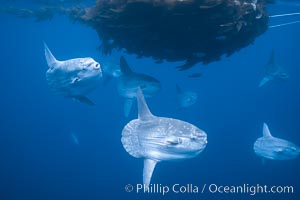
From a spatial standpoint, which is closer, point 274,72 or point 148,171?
point 148,171

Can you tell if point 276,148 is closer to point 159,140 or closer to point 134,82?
point 134,82

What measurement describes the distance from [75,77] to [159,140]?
255 cm

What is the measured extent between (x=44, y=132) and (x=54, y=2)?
1090 inches

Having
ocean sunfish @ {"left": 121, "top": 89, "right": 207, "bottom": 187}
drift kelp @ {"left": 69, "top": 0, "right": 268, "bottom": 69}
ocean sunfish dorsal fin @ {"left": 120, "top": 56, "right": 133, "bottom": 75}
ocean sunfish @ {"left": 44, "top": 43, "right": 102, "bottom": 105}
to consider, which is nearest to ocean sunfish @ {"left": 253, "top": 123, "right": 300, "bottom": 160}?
drift kelp @ {"left": 69, "top": 0, "right": 268, "bottom": 69}

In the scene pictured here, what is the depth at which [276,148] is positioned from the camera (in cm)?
1091

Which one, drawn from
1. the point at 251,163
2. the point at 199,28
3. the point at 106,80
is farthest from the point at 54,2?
→ the point at 251,163

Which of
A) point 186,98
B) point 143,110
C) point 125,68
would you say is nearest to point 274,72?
point 186,98

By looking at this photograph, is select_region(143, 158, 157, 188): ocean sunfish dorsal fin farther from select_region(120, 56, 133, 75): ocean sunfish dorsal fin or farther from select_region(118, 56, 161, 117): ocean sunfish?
select_region(120, 56, 133, 75): ocean sunfish dorsal fin

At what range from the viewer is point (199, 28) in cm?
568

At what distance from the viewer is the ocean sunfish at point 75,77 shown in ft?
23.3

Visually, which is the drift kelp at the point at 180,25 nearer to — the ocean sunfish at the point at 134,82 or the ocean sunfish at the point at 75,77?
the ocean sunfish at the point at 75,77

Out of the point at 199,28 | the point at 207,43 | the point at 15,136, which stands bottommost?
the point at 15,136

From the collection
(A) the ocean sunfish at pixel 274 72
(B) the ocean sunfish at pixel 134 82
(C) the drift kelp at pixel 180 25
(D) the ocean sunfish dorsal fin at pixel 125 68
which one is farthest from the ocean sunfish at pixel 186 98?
(C) the drift kelp at pixel 180 25

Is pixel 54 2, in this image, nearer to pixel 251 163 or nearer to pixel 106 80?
pixel 106 80
